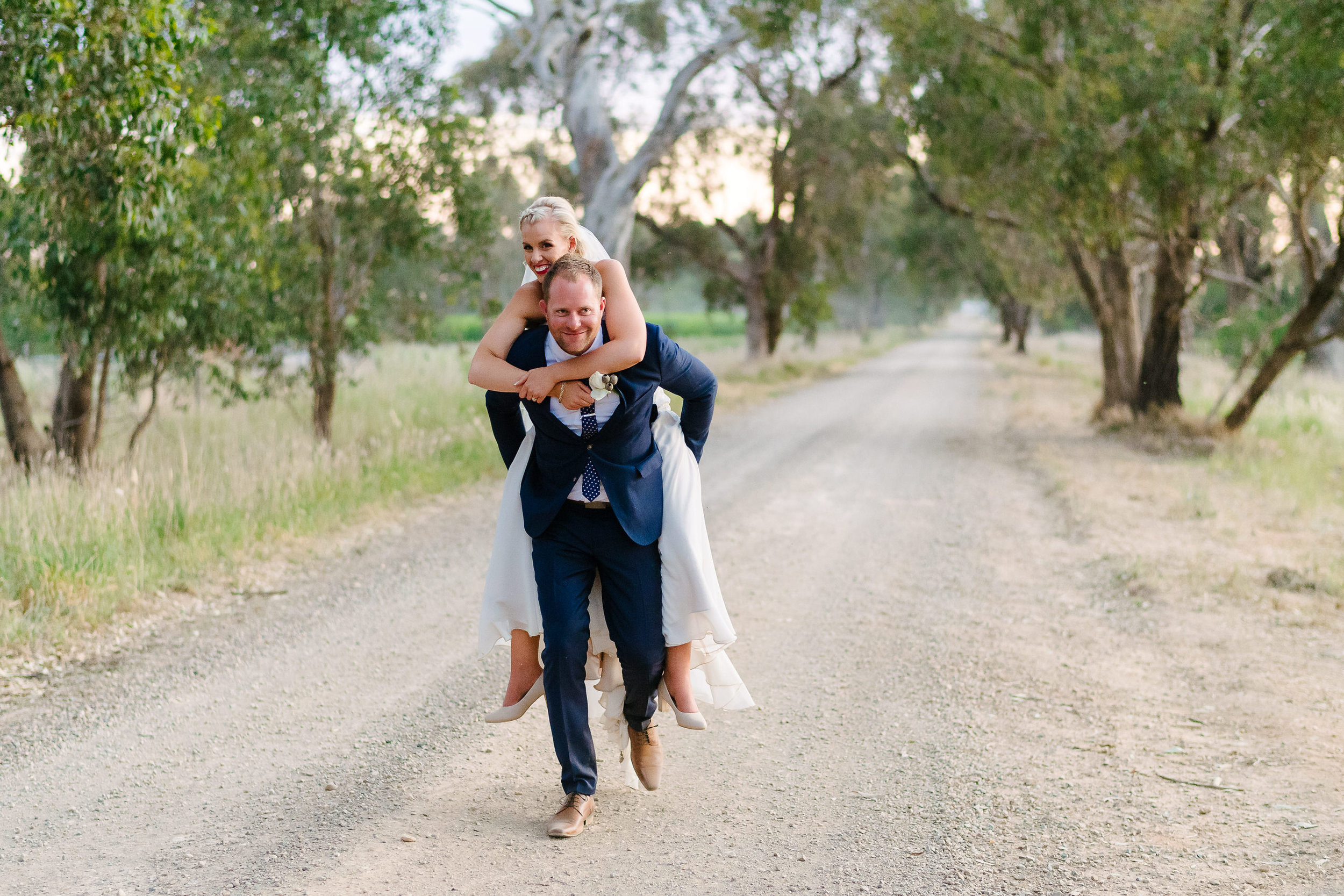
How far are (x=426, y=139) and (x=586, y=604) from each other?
906cm

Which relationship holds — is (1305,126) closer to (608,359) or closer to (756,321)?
(608,359)

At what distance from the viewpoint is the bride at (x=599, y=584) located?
11.0 ft

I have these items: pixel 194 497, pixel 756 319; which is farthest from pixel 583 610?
pixel 756 319

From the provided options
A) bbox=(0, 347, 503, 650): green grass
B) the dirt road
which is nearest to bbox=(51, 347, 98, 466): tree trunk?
bbox=(0, 347, 503, 650): green grass

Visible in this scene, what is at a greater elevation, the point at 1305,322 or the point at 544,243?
the point at 544,243

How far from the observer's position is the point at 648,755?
147 inches

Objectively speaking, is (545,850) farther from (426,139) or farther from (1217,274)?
(1217,274)

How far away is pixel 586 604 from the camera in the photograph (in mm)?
3576

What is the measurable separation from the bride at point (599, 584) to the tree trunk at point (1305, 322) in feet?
37.8

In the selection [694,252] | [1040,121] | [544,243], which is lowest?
[544,243]

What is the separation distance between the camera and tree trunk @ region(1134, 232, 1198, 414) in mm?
14469

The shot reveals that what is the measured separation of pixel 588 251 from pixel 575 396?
0.54 metres

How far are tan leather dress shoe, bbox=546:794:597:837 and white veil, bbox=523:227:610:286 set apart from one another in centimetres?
172

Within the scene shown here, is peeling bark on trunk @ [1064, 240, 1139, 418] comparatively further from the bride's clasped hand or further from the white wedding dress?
the bride's clasped hand
